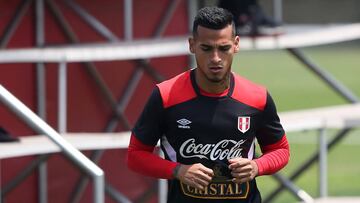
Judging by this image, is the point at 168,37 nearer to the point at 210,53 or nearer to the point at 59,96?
the point at 59,96

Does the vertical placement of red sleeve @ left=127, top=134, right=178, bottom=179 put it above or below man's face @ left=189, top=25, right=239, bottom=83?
below

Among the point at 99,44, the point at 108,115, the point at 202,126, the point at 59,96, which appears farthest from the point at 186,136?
the point at 108,115

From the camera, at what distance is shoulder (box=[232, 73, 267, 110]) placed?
5.55 metres

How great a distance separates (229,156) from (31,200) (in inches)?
A: 156

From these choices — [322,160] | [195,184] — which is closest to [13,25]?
[322,160]

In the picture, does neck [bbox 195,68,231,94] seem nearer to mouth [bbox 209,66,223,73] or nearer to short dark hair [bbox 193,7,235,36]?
mouth [bbox 209,66,223,73]

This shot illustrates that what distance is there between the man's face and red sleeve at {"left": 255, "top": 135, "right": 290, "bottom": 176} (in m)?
0.42

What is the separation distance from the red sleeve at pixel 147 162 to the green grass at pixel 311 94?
6.28 meters

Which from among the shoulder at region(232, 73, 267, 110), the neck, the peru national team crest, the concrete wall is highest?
the neck

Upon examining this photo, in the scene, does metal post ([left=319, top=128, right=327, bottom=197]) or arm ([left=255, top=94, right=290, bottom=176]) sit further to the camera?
metal post ([left=319, top=128, right=327, bottom=197])

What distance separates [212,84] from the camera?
5453 mm

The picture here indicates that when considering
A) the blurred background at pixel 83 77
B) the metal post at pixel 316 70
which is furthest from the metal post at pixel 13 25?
the metal post at pixel 316 70

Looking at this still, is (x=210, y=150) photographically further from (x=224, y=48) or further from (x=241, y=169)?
(x=224, y=48)

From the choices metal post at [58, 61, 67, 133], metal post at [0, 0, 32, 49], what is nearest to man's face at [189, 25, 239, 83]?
metal post at [58, 61, 67, 133]
